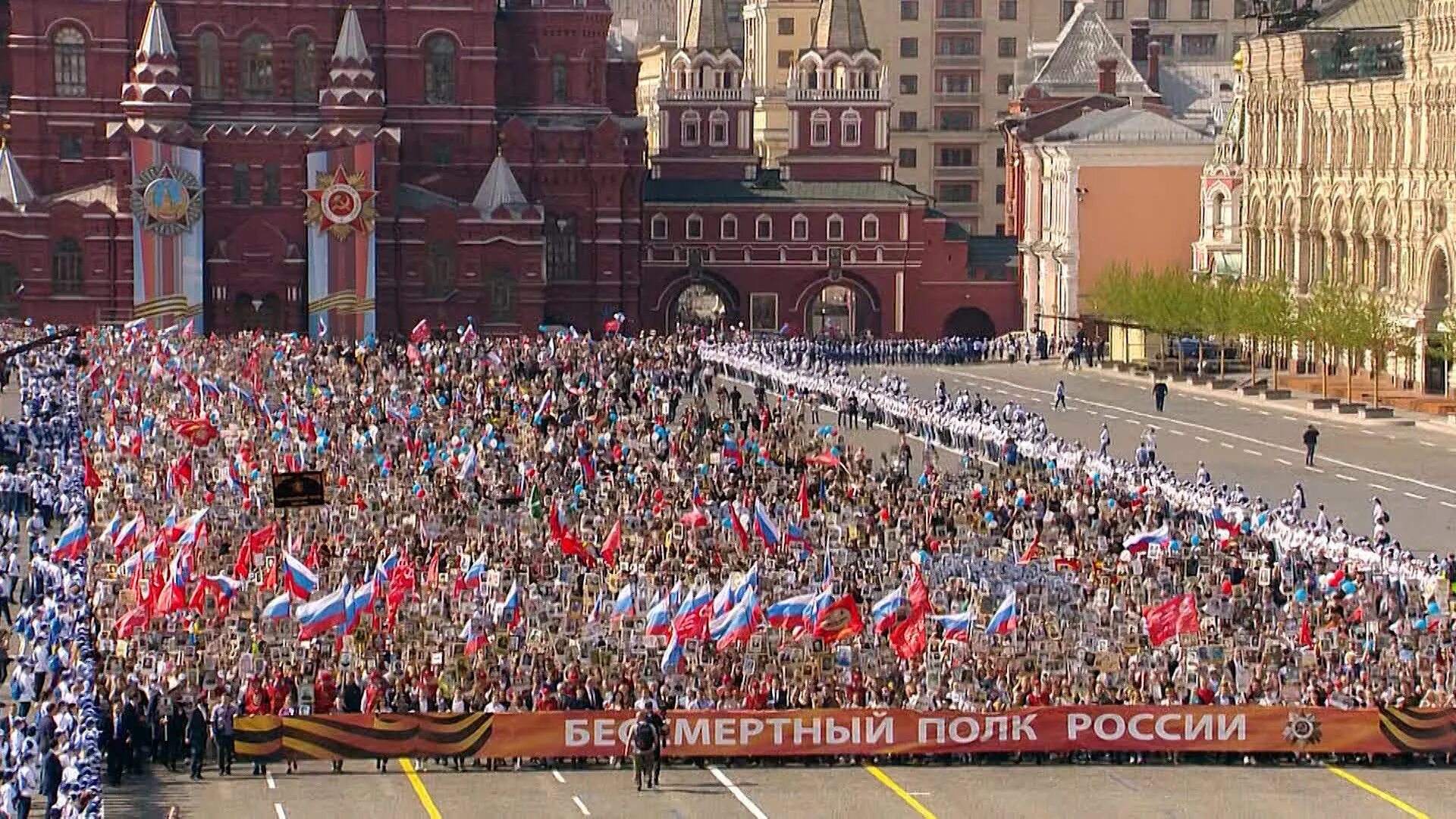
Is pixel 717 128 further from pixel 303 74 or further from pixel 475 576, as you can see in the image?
pixel 475 576

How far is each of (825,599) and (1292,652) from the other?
633 cm

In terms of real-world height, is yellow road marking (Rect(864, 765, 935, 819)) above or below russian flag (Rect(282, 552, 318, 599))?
below

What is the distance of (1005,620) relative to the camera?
4584cm

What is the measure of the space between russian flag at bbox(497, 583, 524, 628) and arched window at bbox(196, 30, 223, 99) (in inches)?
3011

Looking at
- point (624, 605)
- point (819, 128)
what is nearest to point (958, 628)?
point (624, 605)

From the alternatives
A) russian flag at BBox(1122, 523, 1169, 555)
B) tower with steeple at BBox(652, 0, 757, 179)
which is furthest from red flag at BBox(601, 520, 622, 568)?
tower with steeple at BBox(652, 0, 757, 179)

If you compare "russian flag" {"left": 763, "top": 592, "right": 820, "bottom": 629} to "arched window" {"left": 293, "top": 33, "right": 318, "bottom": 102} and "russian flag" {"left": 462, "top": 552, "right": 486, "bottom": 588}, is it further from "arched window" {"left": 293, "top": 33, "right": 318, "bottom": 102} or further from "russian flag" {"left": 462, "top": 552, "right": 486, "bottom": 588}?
"arched window" {"left": 293, "top": 33, "right": 318, "bottom": 102}

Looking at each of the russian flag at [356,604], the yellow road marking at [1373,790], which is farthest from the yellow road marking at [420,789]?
the yellow road marking at [1373,790]

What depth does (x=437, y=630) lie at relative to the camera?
4694 centimetres

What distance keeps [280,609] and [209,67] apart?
77103 millimetres

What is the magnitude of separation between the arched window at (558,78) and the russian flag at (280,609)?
80795 mm

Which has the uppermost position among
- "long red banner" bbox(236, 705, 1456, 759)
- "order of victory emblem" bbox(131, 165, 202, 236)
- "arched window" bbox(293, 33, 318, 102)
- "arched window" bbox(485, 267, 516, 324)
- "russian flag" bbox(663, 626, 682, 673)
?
"arched window" bbox(293, 33, 318, 102)

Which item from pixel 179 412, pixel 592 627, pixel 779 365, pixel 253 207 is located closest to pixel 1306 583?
pixel 592 627

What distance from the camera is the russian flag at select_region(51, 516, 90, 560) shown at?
52.2 meters
